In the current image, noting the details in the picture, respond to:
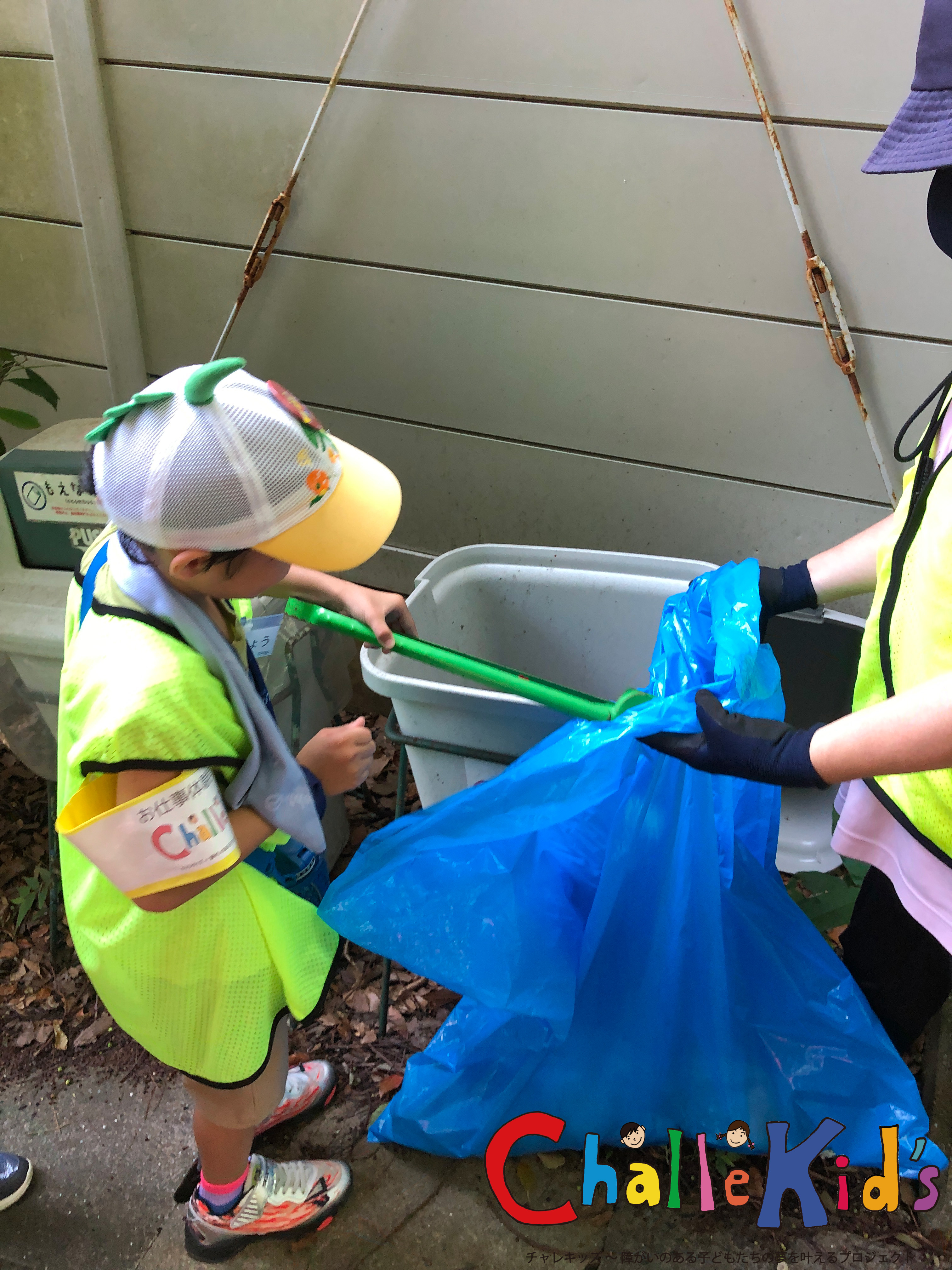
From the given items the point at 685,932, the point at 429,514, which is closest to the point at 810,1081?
the point at 685,932

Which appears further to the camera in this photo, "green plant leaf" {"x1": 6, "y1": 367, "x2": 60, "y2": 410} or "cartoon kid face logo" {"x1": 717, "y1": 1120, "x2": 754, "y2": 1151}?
"green plant leaf" {"x1": 6, "y1": 367, "x2": 60, "y2": 410}

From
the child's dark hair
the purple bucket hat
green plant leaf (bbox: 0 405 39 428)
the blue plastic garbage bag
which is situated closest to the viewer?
the purple bucket hat

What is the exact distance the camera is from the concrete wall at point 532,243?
1744mm

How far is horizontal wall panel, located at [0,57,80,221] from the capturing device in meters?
2.19

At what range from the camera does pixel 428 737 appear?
62.1 inches

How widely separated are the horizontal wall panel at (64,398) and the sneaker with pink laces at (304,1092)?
1873 millimetres

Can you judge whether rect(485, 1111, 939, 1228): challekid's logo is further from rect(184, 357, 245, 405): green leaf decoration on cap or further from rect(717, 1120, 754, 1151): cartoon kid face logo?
rect(184, 357, 245, 405): green leaf decoration on cap

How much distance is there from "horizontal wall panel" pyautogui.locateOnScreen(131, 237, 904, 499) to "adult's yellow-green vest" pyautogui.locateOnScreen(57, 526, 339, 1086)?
125 cm

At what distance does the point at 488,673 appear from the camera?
4.63 ft

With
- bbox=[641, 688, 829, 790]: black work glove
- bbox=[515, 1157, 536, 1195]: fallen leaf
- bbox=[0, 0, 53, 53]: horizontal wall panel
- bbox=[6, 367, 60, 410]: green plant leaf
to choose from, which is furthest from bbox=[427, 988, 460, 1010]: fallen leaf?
bbox=[0, 0, 53, 53]: horizontal wall panel

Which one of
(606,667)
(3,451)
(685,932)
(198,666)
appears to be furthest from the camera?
(3,451)

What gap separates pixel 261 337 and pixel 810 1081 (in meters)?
2.14

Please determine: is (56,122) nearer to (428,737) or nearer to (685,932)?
(428,737)

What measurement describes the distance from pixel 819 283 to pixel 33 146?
202cm
